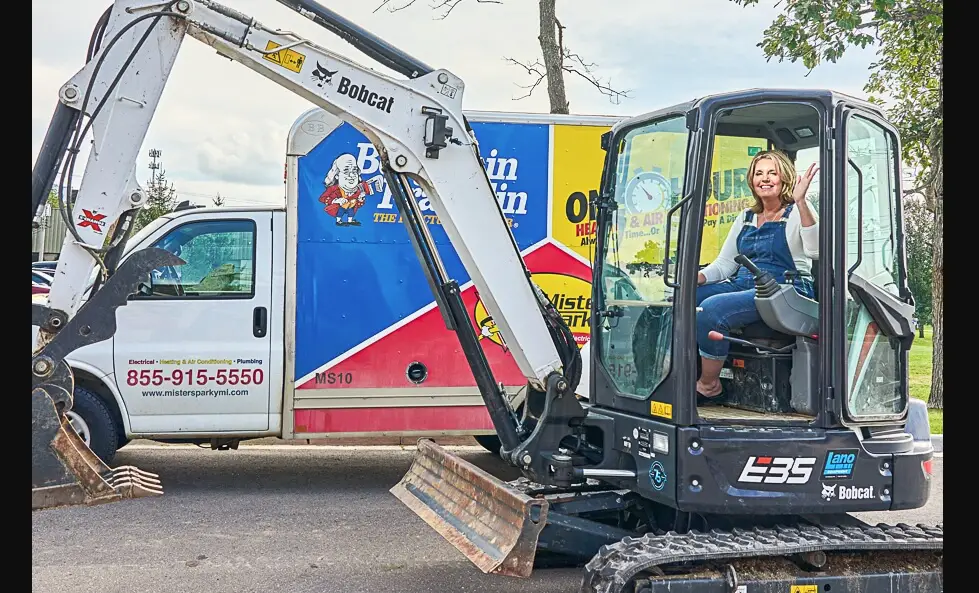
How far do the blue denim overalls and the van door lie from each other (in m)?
4.03

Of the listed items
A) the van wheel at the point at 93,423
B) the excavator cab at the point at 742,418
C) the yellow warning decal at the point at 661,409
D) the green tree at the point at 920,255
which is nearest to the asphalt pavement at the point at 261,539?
the van wheel at the point at 93,423

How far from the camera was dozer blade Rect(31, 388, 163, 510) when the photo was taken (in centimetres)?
416

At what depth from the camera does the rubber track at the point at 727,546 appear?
4.08 m

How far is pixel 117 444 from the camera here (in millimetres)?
7418

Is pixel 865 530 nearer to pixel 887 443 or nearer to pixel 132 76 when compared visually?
pixel 887 443

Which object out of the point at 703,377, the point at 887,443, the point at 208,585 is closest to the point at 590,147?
the point at 703,377

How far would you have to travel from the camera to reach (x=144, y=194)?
4.68 meters

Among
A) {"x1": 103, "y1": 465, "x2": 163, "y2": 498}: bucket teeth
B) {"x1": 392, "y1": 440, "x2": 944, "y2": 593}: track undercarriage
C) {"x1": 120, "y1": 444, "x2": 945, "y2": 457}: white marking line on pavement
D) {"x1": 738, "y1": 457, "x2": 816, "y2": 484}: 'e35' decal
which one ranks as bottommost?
{"x1": 120, "y1": 444, "x2": 945, "y2": 457}: white marking line on pavement

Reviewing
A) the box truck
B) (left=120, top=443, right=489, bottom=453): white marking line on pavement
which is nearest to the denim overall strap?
the box truck

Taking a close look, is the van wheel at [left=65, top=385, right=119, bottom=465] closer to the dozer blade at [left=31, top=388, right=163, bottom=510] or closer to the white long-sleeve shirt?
the dozer blade at [left=31, top=388, right=163, bottom=510]

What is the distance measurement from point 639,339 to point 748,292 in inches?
24.3

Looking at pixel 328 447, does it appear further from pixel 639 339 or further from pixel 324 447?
pixel 639 339

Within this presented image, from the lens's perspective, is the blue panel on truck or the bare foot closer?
the bare foot

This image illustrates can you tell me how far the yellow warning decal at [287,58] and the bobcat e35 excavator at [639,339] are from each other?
15mm
